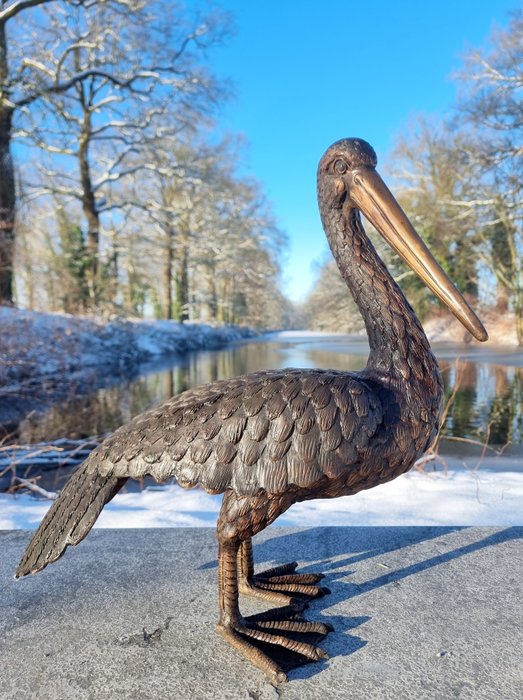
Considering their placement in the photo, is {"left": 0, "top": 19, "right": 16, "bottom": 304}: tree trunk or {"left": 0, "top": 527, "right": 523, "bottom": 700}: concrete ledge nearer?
{"left": 0, "top": 527, "right": 523, "bottom": 700}: concrete ledge

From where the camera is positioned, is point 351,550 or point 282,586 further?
point 351,550

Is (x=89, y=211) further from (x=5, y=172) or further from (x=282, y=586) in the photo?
Result: (x=282, y=586)

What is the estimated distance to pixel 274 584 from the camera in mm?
1872

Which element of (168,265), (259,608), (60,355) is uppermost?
(168,265)

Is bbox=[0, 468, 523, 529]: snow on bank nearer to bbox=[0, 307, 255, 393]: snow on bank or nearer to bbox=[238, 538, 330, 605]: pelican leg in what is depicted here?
bbox=[238, 538, 330, 605]: pelican leg

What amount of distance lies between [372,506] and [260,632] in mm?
1914

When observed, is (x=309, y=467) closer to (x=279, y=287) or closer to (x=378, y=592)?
(x=378, y=592)

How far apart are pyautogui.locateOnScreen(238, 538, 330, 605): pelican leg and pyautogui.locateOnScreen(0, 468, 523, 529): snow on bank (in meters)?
0.82

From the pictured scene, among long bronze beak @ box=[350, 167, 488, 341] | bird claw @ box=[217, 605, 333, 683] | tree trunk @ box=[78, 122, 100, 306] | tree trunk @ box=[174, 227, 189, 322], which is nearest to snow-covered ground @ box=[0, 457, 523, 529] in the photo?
bird claw @ box=[217, 605, 333, 683]

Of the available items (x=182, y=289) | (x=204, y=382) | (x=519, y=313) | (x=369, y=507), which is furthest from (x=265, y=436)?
(x=182, y=289)

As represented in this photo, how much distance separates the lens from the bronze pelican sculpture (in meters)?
1.40

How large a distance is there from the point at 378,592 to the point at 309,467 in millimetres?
841

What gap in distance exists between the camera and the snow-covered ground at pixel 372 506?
2865mm

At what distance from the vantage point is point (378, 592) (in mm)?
1850
